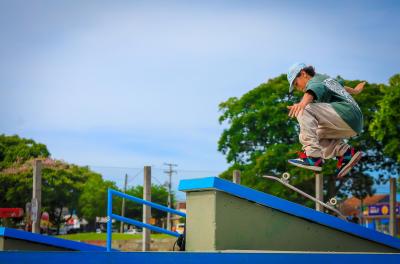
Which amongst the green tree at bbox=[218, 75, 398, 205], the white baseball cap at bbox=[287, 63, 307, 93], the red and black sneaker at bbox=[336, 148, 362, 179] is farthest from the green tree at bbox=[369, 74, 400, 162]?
the white baseball cap at bbox=[287, 63, 307, 93]

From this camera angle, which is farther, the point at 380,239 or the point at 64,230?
the point at 64,230

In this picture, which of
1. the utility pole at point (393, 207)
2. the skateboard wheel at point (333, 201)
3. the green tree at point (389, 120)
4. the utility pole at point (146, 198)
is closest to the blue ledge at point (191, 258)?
the skateboard wheel at point (333, 201)

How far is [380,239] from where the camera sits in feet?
14.4

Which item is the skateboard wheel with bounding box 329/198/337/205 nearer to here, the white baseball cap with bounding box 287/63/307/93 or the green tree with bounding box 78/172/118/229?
the white baseball cap with bounding box 287/63/307/93

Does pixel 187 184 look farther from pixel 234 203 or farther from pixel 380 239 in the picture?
pixel 380 239

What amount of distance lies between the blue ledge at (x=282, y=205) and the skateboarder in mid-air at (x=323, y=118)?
83cm

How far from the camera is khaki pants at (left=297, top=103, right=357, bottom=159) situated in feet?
15.5

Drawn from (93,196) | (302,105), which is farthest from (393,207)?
(93,196)

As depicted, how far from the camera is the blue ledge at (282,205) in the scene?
146 inches

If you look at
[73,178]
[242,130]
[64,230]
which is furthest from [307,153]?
[64,230]

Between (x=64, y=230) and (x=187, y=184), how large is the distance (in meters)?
69.0

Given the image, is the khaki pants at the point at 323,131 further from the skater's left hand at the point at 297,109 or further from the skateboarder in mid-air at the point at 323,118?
the skater's left hand at the point at 297,109

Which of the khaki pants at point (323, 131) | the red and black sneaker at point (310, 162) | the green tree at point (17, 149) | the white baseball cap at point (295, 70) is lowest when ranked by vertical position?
the red and black sneaker at point (310, 162)

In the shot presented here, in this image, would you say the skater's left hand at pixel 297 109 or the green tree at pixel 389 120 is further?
the green tree at pixel 389 120
